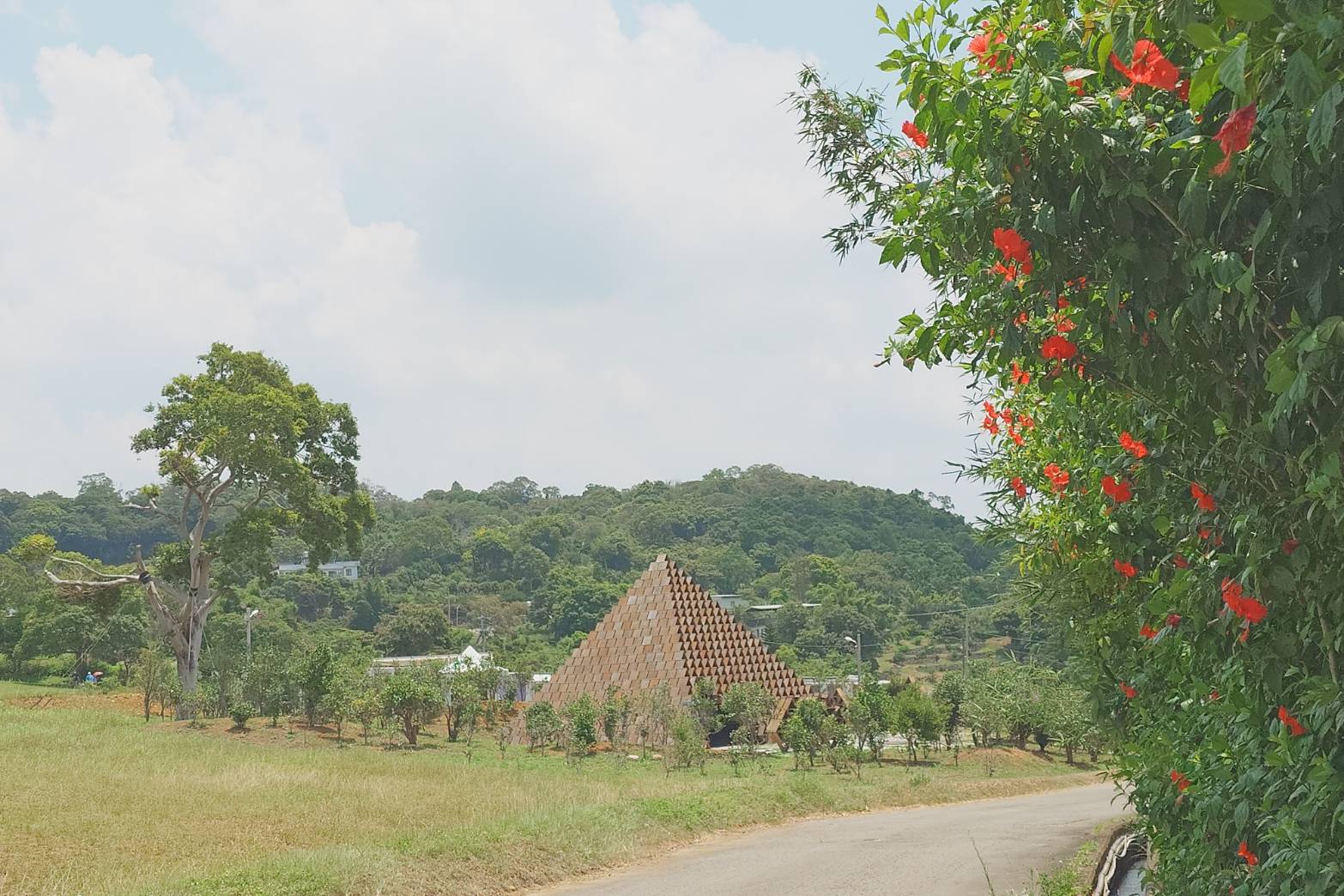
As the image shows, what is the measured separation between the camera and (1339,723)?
2.28 meters

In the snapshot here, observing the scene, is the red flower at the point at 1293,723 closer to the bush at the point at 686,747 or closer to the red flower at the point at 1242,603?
the red flower at the point at 1242,603

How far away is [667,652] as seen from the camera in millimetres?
26109

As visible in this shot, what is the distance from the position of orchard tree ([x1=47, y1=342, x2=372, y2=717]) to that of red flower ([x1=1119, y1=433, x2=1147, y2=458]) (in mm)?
26644

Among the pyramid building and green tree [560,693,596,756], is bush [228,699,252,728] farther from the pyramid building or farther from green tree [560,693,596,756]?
the pyramid building

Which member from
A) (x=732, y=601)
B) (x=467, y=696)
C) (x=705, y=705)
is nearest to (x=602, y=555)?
(x=732, y=601)

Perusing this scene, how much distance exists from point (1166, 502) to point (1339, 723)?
3.48 ft

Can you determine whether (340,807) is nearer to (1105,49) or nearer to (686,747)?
(686,747)

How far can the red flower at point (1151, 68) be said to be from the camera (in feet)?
6.91

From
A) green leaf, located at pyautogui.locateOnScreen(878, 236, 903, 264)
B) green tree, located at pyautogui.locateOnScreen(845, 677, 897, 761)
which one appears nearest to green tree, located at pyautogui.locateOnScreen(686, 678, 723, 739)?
green tree, located at pyautogui.locateOnScreen(845, 677, 897, 761)

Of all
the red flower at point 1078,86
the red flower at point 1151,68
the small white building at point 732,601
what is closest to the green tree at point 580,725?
the red flower at point 1078,86

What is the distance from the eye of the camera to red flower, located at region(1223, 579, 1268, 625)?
2612 millimetres

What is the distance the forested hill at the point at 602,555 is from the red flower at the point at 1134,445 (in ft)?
145

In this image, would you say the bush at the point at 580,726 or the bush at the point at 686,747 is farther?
the bush at the point at 580,726

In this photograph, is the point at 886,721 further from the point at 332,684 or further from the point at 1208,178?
the point at 1208,178
